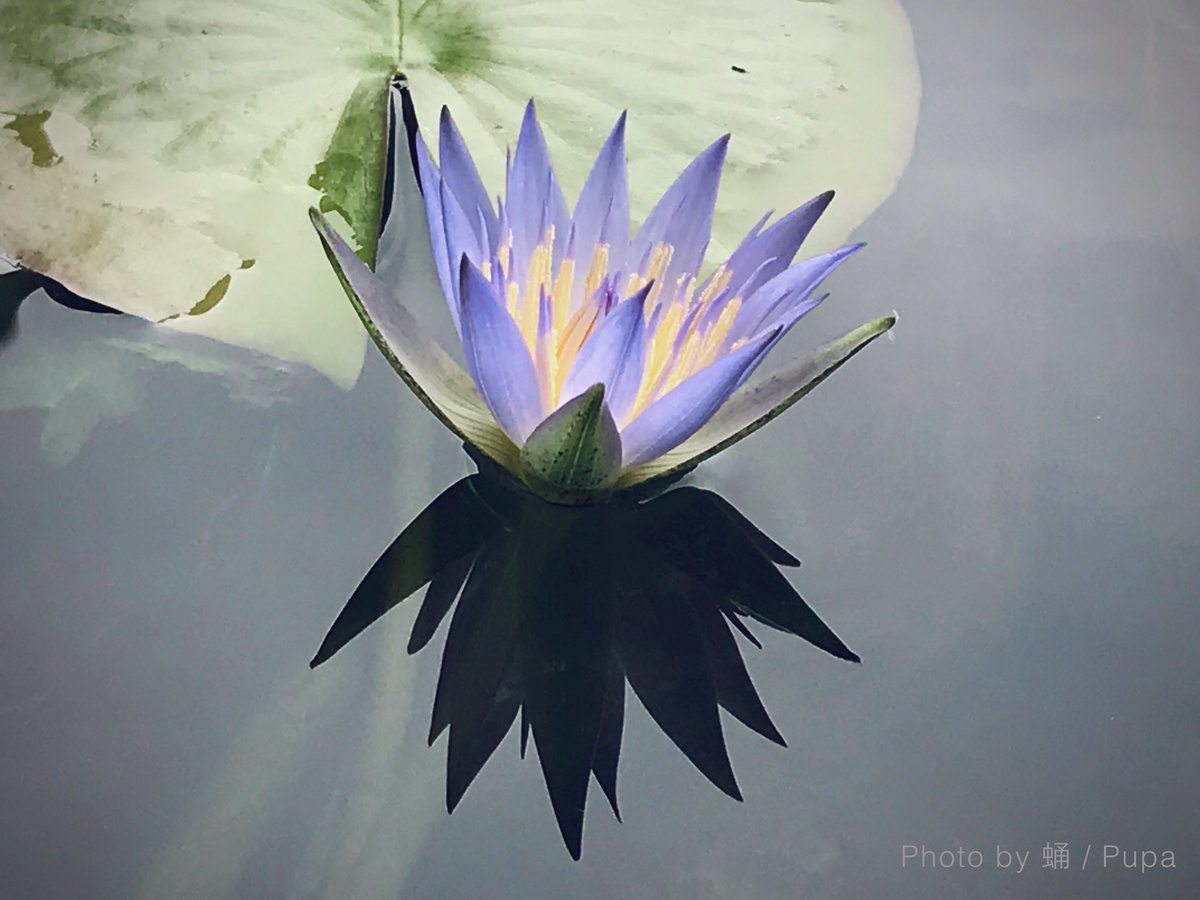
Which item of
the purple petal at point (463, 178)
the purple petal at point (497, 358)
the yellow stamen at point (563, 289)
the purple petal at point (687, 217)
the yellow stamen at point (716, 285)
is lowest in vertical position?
the purple petal at point (497, 358)

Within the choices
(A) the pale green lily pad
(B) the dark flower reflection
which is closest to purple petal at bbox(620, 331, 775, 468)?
(B) the dark flower reflection

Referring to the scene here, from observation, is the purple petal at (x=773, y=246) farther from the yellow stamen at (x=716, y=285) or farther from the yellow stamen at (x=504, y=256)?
the yellow stamen at (x=504, y=256)

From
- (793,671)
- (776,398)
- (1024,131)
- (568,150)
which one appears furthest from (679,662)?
(1024,131)

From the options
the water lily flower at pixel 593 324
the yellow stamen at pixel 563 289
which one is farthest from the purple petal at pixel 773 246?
the yellow stamen at pixel 563 289

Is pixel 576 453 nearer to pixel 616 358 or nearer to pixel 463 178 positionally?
pixel 616 358

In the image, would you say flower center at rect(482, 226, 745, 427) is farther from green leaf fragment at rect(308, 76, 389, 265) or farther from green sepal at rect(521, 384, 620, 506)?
green leaf fragment at rect(308, 76, 389, 265)

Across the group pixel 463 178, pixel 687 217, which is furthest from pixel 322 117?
pixel 687 217
